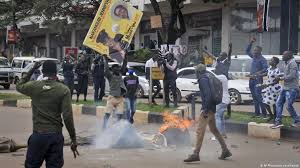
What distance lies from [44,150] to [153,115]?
8.93 m

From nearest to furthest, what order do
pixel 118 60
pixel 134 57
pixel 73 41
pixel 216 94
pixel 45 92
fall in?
pixel 45 92 → pixel 216 94 → pixel 118 60 → pixel 134 57 → pixel 73 41

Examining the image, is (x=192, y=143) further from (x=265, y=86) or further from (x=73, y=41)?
(x=73, y=41)

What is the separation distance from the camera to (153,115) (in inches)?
571

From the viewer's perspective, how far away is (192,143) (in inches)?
423

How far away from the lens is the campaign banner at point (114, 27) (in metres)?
13.2

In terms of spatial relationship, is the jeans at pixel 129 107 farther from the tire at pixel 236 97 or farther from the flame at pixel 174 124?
the tire at pixel 236 97

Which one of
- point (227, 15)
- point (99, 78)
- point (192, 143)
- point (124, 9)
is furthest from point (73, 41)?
point (192, 143)

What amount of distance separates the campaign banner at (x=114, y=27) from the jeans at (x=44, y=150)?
7.44 meters

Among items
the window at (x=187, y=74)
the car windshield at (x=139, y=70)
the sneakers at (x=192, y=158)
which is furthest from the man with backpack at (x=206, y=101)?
the car windshield at (x=139, y=70)

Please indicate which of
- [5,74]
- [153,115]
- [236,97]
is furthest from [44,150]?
[5,74]

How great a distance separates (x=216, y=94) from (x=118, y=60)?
17.0 ft

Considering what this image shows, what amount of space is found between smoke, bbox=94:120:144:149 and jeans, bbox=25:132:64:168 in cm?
452

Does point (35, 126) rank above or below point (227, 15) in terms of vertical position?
below

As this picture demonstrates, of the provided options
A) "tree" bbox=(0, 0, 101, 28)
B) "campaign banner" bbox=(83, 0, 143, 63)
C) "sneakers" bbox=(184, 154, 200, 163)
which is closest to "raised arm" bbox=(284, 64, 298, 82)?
"sneakers" bbox=(184, 154, 200, 163)
